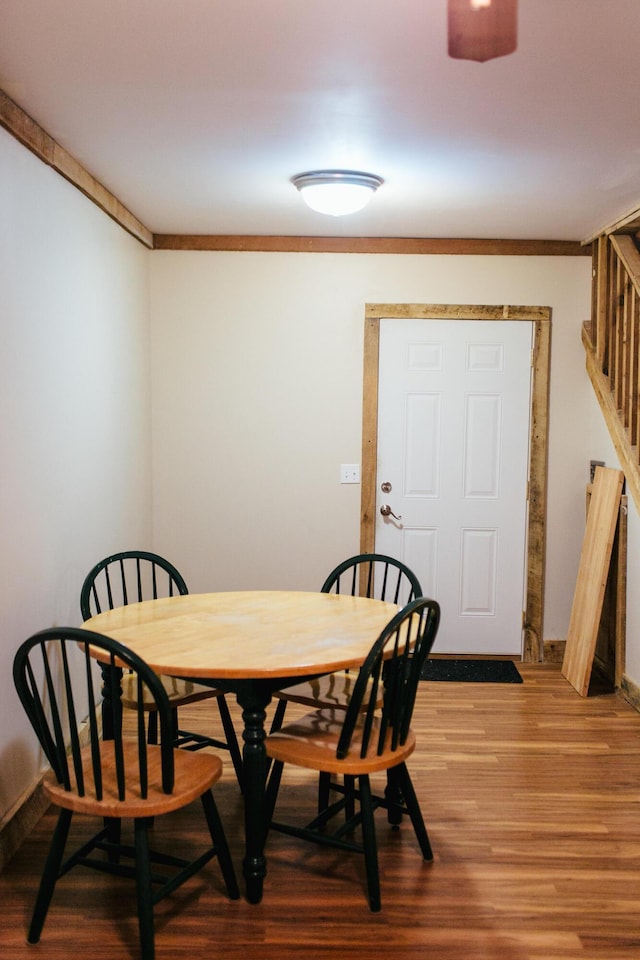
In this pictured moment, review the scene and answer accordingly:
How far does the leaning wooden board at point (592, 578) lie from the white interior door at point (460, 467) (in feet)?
1.25

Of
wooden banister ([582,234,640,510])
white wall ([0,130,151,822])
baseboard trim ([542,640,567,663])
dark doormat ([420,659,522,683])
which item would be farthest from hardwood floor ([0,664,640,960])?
wooden banister ([582,234,640,510])

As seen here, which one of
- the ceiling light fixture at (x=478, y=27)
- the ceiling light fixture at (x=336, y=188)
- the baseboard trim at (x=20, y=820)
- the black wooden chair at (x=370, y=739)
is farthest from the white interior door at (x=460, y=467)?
the ceiling light fixture at (x=478, y=27)

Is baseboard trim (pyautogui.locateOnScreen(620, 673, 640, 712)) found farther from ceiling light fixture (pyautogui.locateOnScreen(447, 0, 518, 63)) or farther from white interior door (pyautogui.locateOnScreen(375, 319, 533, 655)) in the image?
ceiling light fixture (pyautogui.locateOnScreen(447, 0, 518, 63))

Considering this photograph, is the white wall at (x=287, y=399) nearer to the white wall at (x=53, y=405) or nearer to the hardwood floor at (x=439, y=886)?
the white wall at (x=53, y=405)

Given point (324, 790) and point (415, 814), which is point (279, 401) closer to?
point (324, 790)

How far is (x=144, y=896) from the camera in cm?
236

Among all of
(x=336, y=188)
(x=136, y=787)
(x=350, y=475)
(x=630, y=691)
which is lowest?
(x=630, y=691)

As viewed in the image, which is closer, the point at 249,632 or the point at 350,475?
the point at 249,632

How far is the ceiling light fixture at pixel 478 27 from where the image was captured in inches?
51.1

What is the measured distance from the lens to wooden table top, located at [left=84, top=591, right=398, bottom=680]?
2617 millimetres

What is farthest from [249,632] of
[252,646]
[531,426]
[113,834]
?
[531,426]

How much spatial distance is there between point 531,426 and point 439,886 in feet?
9.99

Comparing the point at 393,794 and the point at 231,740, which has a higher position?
the point at 231,740

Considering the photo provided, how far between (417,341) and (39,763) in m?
3.12
